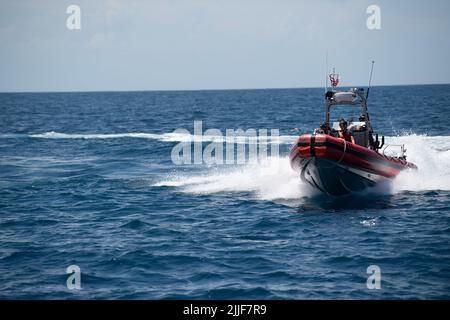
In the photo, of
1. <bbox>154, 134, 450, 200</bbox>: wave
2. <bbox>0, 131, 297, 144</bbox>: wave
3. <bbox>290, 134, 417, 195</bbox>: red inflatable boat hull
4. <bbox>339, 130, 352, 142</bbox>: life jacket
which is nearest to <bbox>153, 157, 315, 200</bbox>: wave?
<bbox>154, 134, 450, 200</bbox>: wave

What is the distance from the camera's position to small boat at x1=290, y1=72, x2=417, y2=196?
17172 mm

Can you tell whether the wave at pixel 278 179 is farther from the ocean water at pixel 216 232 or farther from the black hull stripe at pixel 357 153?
the black hull stripe at pixel 357 153

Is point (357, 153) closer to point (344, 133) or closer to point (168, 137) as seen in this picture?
point (344, 133)

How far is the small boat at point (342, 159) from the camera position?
676 inches

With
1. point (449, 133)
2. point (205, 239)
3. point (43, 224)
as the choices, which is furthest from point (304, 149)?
point (449, 133)

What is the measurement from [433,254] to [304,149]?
5.38 meters

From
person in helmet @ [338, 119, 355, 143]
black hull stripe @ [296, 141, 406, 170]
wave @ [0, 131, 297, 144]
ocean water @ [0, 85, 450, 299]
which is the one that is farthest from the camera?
wave @ [0, 131, 297, 144]

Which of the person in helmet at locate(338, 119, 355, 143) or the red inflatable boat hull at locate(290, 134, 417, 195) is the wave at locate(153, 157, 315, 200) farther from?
the person in helmet at locate(338, 119, 355, 143)

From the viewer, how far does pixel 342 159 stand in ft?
57.1

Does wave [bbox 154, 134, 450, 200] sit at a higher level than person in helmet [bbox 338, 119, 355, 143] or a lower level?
lower

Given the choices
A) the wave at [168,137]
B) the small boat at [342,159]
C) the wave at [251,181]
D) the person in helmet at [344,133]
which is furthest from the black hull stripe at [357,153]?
the wave at [168,137]

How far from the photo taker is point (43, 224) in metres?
16.6
